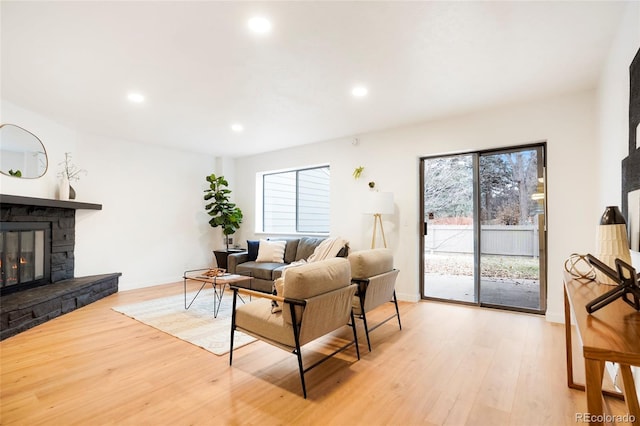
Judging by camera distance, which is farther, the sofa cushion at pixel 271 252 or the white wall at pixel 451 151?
the sofa cushion at pixel 271 252

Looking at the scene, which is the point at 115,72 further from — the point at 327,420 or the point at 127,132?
the point at 327,420

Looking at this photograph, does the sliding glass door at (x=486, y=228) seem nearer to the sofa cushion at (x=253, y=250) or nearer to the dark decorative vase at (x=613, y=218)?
the dark decorative vase at (x=613, y=218)

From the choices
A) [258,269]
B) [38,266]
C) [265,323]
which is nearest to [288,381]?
[265,323]

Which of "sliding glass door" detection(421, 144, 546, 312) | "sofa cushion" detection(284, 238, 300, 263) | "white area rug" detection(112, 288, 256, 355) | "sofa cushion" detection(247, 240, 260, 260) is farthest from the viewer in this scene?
"sofa cushion" detection(247, 240, 260, 260)

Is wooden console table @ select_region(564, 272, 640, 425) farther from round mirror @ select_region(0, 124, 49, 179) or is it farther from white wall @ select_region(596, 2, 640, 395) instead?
round mirror @ select_region(0, 124, 49, 179)

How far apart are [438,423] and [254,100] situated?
3.50m

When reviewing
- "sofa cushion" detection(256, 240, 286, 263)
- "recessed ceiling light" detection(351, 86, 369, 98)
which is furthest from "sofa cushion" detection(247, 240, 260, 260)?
"recessed ceiling light" detection(351, 86, 369, 98)

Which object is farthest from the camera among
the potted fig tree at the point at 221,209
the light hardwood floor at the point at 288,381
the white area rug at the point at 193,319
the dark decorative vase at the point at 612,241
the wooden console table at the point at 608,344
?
the potted fig tree at the point at 221,209

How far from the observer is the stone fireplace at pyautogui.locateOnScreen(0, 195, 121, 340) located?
133 inches

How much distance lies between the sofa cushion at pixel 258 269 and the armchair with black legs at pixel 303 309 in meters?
2.25

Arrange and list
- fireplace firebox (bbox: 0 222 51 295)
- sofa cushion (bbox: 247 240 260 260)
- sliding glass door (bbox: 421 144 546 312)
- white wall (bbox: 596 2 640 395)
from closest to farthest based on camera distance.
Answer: white wall (bbox: 596 2 640 395) < fireplace firebox (bbox: 0 222 51 295) < sliding glass door (bbox: 421 144 546 312) < sofa cushion (bbox: 247 240 260 260)

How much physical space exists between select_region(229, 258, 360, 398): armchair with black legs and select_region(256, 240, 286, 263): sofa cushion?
109 inches

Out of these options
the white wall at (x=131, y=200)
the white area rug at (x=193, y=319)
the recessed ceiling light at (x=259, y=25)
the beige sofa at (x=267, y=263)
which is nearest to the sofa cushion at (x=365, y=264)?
the white area rug at (x=193, y=319)

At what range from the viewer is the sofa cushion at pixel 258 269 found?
188 inches
